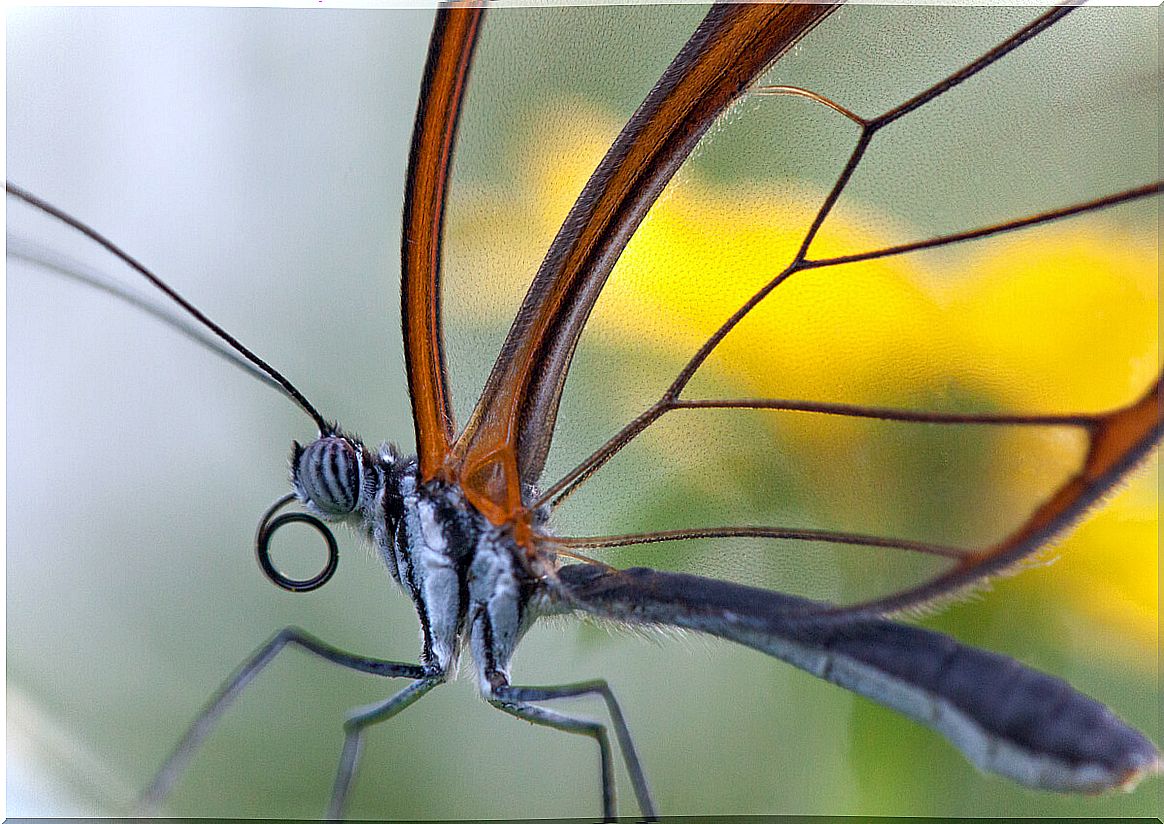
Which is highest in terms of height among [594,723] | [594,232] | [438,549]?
[594,232]

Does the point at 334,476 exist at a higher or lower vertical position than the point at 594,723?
higher

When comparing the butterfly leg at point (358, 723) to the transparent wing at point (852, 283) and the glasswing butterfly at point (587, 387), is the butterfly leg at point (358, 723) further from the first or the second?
the transparent wing at point (852, 283)

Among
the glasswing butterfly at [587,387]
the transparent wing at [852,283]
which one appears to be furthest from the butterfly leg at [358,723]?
the transparent wing at [852,283]

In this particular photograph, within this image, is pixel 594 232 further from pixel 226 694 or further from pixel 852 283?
pixel 226 694

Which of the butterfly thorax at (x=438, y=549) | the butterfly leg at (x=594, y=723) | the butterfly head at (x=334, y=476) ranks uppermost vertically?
the butterfly head at (x=334, y=476)

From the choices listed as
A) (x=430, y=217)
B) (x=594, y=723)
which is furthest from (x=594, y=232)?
(x=594, y=723)

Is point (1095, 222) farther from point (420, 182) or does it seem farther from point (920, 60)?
point (420, 182)

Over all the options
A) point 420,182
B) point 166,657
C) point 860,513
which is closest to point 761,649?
point 860,513
